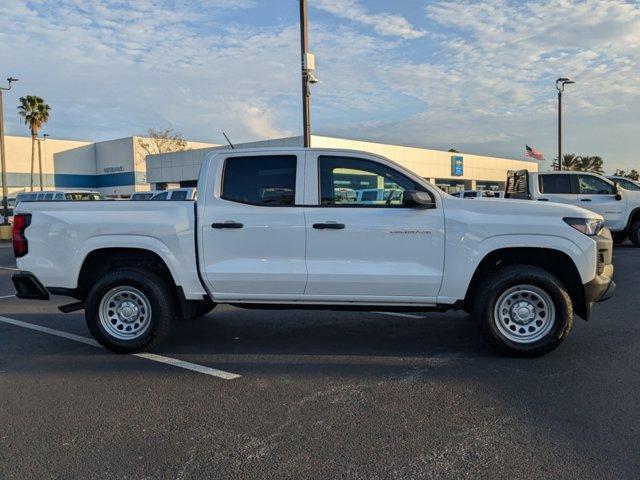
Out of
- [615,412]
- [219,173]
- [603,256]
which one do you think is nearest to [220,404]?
[219,173]

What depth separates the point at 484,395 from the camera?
4.34 m

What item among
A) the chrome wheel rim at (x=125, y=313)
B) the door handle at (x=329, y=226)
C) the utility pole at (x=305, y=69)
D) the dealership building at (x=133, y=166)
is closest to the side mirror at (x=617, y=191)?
the utility pole at (x=305, y=69)

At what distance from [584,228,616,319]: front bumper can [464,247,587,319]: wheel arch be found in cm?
9

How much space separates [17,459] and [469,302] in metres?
3.98

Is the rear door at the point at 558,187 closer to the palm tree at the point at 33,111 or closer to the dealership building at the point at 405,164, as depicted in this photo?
the dealership building at the point at 405,164

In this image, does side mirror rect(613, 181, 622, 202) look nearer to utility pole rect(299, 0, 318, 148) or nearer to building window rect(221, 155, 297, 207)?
utility pole rect(299, 0, 318, 148)

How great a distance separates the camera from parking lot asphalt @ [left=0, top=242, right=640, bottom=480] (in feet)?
10.8

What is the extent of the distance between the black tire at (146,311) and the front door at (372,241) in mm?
1495

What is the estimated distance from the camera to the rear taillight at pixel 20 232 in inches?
221

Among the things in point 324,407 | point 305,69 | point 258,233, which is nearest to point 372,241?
point 258,233

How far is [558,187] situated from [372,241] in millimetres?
10471

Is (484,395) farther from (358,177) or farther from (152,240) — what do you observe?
(152,240)

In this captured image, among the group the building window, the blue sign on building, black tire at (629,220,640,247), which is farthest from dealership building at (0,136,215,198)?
the building window

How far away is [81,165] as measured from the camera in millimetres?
66125
